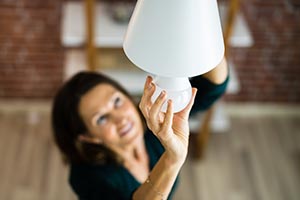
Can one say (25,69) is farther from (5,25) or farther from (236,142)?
(236,142)

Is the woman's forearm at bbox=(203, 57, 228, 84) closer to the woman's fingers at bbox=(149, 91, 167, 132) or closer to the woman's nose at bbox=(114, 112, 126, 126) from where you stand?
the woman's nose at bbox=(114, 112, 126, 126)

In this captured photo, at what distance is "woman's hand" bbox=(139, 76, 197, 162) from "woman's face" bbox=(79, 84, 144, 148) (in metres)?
0.51

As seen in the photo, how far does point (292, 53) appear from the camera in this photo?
2.51 m

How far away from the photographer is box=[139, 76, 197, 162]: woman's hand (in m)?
0.79

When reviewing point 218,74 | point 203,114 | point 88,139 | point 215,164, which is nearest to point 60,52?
point 203,114

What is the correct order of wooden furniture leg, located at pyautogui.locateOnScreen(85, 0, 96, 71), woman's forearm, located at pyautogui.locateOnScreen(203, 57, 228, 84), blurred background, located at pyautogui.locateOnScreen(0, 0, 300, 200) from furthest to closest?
blurred background, located at pyautogui.locateOnScreen(0, 0, 300, 200) < wooden furniture leg, located at pyautogui.locateOnScreen(85, 0, 96, 71) < woman's forearm, located at pyautogui.locateOnScreen(203, 57, 228, 84)

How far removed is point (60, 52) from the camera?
2459 mm

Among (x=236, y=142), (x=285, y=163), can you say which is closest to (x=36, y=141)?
(x=236, y=142)

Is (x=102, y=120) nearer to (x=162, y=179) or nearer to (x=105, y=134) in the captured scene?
(x=105, y=134)

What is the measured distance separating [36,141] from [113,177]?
110 cm

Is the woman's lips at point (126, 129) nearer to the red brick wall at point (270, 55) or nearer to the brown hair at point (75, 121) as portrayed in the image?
the brown hair at point (75, 121)

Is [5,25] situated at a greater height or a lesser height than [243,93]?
greater

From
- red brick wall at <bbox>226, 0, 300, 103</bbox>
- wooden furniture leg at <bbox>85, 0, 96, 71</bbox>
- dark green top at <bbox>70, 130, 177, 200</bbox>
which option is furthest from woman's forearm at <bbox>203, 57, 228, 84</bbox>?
red brick wall at <bbox>226, 0, 300, 103</bbox>

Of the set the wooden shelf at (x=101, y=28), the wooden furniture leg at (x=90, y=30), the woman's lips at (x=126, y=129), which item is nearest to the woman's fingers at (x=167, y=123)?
the woman's lips at (x=126, y=129)
